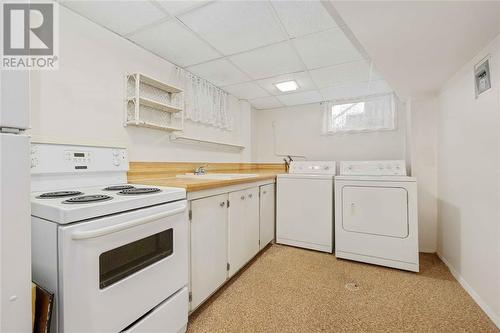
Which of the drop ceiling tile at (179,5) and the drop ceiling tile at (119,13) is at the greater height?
the drop ceiling tile at (179,5)

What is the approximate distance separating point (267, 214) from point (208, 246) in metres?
1.16

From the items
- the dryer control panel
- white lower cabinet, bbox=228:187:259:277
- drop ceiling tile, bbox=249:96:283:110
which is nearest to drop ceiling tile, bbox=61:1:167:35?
white lower cabinet, bbox=228:187:259:277

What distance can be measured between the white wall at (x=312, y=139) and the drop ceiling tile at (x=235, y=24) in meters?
1.98

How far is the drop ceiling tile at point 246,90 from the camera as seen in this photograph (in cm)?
293

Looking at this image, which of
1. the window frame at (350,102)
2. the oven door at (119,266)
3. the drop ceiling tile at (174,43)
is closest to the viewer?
the oven door at (119,266)

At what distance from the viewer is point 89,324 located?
0.88m

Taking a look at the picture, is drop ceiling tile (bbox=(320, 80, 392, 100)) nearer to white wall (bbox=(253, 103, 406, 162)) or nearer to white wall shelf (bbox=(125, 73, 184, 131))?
white wall (bbox=(253, 103, 406, 162))

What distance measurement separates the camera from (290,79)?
2721 mm

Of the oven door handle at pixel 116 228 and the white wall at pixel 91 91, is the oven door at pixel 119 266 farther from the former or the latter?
the white wall at pixel 91 91

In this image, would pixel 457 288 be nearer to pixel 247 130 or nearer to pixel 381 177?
pixel 381 177

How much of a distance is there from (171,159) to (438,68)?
2570 millimetres

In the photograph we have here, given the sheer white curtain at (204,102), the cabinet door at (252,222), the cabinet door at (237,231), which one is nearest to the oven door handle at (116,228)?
the cabinet door at (237,231)

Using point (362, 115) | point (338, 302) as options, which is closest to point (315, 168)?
point (362, 115)

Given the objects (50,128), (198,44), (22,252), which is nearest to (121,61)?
(198,44)
